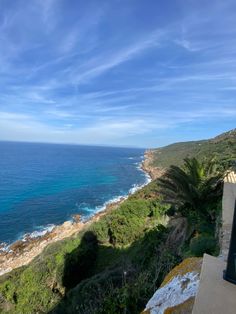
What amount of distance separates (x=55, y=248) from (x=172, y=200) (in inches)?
433

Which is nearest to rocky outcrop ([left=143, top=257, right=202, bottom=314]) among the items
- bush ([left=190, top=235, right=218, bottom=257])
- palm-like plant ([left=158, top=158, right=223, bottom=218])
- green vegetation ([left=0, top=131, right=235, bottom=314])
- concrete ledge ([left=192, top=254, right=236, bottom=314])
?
concrete ledge ([left=192, top=254, right=236, bottom=314])


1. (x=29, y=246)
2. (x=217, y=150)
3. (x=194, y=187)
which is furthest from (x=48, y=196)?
(x=194, y=187)

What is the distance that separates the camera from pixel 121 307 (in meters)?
5.83

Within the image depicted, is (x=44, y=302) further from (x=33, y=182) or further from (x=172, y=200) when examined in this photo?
(x=33, y=182)

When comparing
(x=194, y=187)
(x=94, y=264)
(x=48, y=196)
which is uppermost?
(x=194, y=187)

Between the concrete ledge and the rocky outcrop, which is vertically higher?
the concrete ledge

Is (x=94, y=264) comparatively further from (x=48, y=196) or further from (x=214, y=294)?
(x=48, y=196)

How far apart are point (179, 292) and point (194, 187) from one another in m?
8.47

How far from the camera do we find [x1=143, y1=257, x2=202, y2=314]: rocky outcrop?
7.59 feet

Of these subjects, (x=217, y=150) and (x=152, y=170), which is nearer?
(x=217, y=150)

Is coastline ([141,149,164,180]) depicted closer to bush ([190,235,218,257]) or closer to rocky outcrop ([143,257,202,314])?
bush ([190,235,218,257])

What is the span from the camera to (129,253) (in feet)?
48.0

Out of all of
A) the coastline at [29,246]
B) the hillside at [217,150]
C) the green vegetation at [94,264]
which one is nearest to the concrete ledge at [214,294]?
the green vegetation at [94,264]

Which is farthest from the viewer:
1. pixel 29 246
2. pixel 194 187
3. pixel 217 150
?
pixel 217 150
